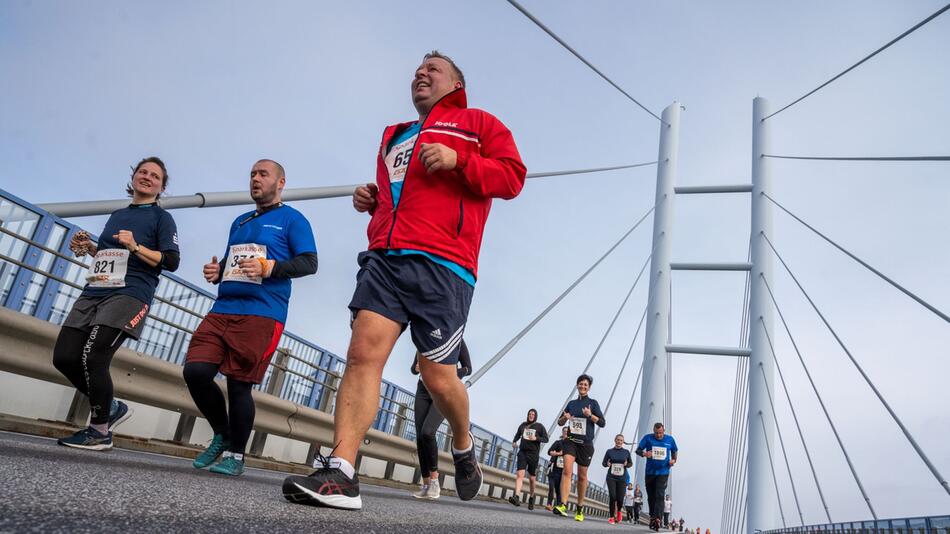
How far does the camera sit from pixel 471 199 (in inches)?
108

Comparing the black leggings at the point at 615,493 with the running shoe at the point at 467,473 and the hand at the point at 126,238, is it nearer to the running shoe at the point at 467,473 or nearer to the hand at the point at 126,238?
the running shoe at the point at 467,473

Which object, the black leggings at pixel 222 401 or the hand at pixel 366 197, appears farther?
the black leggings at pixel 222 401

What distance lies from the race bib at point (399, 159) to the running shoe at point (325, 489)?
111cm

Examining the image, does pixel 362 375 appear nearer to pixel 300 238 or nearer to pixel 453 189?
pixel 453 189

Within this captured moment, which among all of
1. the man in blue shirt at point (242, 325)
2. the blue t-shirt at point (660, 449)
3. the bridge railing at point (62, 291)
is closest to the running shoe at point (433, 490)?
the bridge railing at point (62, 291)

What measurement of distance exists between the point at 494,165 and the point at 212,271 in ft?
5.87

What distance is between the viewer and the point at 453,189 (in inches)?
106

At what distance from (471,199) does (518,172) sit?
25 cm

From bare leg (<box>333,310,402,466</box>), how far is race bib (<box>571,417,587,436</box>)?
25.2 ft

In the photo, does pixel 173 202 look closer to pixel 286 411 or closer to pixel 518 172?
pixel 286 411

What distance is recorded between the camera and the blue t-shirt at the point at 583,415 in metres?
9.73

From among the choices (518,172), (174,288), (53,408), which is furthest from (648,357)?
(518,172)

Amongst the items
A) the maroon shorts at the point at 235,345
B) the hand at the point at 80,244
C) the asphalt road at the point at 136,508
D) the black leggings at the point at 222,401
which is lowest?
the asphalt road at the point at 136,508

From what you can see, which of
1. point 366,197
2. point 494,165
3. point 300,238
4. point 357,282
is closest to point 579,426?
point 300,238
